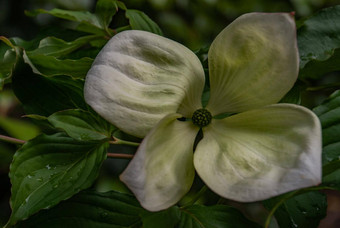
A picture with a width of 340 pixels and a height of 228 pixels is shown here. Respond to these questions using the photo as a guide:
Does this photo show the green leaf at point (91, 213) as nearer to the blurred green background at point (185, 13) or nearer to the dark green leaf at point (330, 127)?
the dark green leaf at point (330, 127)

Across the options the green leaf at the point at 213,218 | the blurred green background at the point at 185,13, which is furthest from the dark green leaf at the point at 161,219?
the blurred green background at the point at 185,13

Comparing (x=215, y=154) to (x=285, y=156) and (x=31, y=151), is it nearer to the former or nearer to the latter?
(x=285, y=156)

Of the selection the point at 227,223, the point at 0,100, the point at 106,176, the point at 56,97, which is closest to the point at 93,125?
the point at 56,97

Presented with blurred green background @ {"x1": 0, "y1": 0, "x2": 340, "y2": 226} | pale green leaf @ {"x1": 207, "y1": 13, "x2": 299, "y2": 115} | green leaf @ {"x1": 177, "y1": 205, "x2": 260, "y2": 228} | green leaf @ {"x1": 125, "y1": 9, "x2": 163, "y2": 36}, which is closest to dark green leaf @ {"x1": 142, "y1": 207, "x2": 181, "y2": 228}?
green leaf @ {"x1": 177, "y1": 205, "x2": 260, "y2": 228}

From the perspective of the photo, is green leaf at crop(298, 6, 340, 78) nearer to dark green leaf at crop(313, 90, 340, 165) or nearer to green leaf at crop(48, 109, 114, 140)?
dark green leaf at crop(313, 90, 340, 165)

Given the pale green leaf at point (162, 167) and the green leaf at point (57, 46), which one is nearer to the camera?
the pale green leaf at point (162, 167)

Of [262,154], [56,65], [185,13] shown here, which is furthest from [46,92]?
[185,13]
